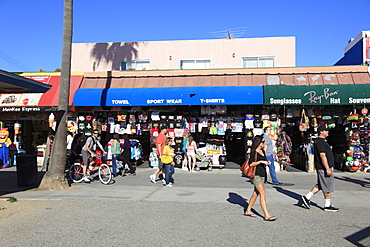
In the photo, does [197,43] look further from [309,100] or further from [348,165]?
[348,165]

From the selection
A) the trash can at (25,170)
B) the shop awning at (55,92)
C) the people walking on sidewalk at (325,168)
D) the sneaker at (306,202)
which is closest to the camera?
the people walking on sidewalk at (325,168)

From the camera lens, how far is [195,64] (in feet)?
70.8

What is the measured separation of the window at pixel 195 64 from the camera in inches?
848

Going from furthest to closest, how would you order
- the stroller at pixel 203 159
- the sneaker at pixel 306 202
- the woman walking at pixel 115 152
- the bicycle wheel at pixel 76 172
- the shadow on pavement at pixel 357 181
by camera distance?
the stroller at pixel 203 159 → the woman walking at pixel 115 152 → the bicycle wheel at pixel 76 172 → the shadow on pavement at pixel 357 181 → the sneaker at pixel 306 202

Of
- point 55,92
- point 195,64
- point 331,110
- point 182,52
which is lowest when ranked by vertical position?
point 331,110

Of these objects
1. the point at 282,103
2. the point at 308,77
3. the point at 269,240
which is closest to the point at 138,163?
the point at 282,103

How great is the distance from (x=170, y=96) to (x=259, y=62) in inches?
302

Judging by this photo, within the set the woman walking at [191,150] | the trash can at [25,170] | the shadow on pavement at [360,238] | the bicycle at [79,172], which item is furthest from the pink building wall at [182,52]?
the shadow on pavement at [360,238]

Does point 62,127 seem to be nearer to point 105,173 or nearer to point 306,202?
point 105,173

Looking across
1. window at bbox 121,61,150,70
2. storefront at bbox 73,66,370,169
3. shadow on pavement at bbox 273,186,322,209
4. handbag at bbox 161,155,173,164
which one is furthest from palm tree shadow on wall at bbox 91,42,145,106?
shadow on pavement at bbox 273,186,322,209

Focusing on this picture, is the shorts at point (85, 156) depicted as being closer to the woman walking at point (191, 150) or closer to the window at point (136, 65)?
the woman walking at point (191, 150)

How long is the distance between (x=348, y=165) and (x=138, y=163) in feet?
32.4

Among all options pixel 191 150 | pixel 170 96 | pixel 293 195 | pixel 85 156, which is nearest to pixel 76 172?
pixel 85 156

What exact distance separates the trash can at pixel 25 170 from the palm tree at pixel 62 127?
0.82 m
